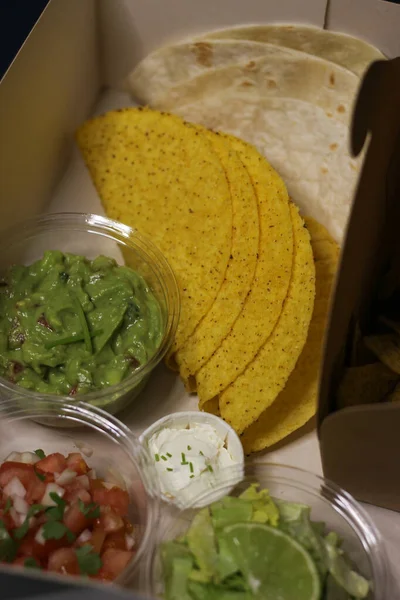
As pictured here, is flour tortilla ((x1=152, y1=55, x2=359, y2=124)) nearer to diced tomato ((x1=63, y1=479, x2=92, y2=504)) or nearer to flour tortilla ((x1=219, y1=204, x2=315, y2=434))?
flour tortilla ((x1=219, y1=204, x2=315, y2=434))

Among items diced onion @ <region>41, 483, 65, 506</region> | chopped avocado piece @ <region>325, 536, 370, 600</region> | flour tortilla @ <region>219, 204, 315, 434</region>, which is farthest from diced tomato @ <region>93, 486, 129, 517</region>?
chopped avocado piece @ <region>325, 536, 370, 600</region>

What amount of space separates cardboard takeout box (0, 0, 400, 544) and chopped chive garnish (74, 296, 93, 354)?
36 cm

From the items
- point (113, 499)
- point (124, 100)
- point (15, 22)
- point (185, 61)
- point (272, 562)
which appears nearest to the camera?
point (272, 562)

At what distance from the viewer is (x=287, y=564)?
1.54 meters

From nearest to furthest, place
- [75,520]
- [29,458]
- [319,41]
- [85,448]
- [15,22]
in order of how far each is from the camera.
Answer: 1. [75,520]
2. [29,458]
3. [85,448]
4. [15,22]
5. [319,41]

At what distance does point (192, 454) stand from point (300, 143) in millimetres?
1236

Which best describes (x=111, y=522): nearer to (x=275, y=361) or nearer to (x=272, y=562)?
(x=272, y=562)

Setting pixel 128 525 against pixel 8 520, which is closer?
pixel 8 520

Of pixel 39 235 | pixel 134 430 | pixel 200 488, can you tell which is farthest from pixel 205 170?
pixel 200 488

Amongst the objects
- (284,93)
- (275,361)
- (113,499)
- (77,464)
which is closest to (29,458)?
(77,464)

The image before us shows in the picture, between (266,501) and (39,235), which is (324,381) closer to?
(266,501)

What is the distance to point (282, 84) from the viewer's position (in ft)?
8.12

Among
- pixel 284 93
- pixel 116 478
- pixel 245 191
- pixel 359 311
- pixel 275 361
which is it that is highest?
pixel 284 93

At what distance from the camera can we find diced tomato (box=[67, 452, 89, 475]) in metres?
1.78
